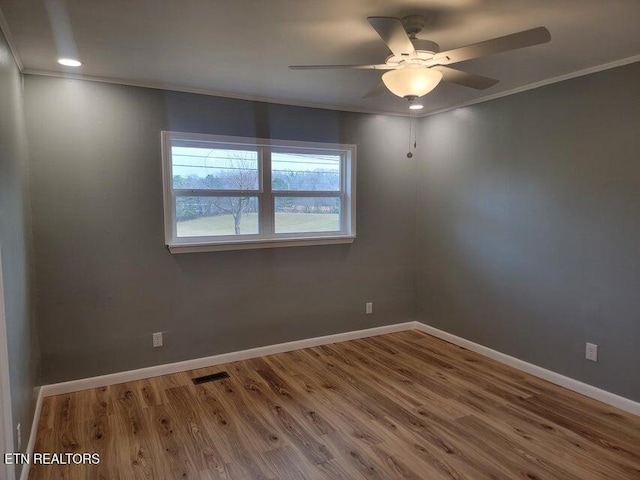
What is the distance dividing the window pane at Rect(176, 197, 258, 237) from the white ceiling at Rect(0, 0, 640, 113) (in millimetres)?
961

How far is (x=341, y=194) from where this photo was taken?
4180mm

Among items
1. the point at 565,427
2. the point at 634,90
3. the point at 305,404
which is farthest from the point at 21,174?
the point at 634,90

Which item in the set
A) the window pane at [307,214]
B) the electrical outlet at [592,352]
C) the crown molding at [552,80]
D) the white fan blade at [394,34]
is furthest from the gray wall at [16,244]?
the electrical outlet at [592,352]

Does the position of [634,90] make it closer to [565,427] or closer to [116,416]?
[565,427]

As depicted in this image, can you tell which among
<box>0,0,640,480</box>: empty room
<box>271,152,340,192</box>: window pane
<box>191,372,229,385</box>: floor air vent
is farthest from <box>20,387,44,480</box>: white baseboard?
<box>271,152,340,192</box>: window pane

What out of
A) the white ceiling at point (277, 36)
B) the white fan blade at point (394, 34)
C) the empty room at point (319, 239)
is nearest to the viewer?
the white fan blade at point (394, 34)

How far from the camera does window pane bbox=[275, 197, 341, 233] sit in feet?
12.8

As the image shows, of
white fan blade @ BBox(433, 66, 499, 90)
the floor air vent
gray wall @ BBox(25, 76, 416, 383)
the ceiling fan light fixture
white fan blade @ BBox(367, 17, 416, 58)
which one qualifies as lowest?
the floor air vent

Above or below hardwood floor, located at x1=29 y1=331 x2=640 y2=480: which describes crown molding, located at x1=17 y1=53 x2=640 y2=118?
above

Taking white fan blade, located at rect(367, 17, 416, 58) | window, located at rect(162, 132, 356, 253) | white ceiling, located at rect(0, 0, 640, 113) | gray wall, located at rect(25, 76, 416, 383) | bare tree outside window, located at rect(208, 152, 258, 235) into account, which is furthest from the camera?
bare tree outside window, located at rect(208, 152, 258, 235)

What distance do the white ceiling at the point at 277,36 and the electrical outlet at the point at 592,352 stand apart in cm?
199

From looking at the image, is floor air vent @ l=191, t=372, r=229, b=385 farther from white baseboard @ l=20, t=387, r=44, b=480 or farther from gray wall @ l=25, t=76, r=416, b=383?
white baseboard @ l=20, t=387, r=44, b=480

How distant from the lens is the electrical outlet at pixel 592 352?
300cm

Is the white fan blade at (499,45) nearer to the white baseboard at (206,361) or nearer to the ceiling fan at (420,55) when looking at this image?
the ceiling fan at (420,55)
